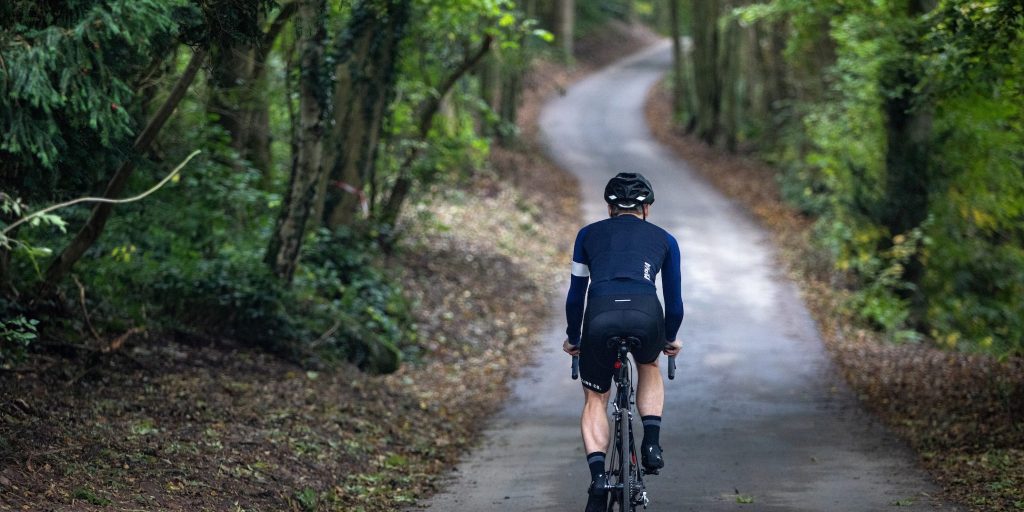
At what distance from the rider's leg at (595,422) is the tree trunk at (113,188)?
3.94 metres

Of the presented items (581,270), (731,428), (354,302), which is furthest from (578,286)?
(354,302)

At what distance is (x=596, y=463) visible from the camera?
6539 millimetres

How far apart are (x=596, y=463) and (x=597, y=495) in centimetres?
24

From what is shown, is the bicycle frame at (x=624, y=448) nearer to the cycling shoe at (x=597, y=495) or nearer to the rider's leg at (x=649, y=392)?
the cycling shoe at (x=597, y=495)

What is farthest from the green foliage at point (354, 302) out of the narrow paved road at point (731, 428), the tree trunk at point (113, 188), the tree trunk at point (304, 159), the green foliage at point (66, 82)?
the green foliage at point (66, 82)

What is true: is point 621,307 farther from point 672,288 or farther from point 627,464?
point 627,464

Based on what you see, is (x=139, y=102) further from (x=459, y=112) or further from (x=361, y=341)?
(x=459, y=112)

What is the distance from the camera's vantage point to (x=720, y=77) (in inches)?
1588

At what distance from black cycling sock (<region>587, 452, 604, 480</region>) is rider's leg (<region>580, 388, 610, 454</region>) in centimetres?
3

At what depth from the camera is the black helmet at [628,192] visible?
6.81 metres

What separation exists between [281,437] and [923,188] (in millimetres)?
13504

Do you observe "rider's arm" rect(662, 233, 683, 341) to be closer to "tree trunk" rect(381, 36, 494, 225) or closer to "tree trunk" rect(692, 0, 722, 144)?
"tree trunk" rect(381, 36, 494, 225)

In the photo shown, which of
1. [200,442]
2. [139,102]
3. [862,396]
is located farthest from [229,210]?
[862,396]

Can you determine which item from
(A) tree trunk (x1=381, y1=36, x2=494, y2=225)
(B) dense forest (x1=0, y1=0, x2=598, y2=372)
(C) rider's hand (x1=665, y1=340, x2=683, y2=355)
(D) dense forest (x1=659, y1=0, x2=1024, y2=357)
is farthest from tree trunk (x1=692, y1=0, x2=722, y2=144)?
(C) rider's hand (x1=665, y1=340, x2=683, y2=355)
